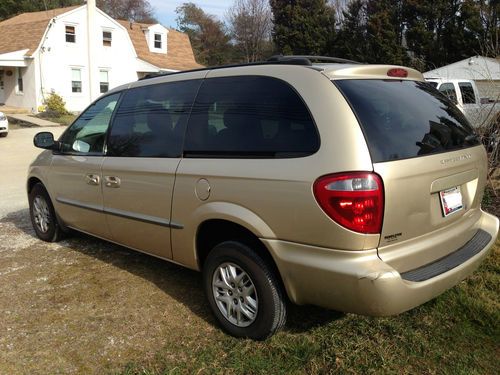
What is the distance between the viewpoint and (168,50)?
35062mm

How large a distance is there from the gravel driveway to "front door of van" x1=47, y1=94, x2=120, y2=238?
444 mm

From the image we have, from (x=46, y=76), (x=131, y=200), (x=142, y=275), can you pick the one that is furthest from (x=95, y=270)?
(x=46, y=76)

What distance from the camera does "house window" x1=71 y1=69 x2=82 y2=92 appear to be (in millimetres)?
28231

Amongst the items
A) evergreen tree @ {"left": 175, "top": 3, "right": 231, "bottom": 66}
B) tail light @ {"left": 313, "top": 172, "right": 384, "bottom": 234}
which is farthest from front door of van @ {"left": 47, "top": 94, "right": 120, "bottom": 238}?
evergreen tree @ {"left": 175, "top": 3, "right": 231, "bottom": 66}

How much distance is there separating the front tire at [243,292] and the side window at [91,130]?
5.84 ft

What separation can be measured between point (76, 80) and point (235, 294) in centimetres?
2778

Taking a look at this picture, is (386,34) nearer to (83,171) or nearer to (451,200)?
(83,171)

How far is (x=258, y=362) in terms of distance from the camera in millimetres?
3059

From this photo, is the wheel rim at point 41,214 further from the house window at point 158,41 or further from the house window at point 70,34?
the house window at point 158,41

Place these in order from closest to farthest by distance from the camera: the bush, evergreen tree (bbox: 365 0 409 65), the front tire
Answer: the front tire, the bush, evergreen tree (bbox: 365 0 409 65)

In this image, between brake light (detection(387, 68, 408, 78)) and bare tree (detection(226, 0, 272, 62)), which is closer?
brake light (detection(387, 68, 408, 78))

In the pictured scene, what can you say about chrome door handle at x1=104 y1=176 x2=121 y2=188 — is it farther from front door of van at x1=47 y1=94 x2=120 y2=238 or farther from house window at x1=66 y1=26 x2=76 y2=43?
house window at x1=66 y1=26 x2=76 y2=43

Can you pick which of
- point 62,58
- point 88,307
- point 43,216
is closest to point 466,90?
point 43,216

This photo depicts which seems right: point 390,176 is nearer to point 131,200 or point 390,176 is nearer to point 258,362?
point 258,362
